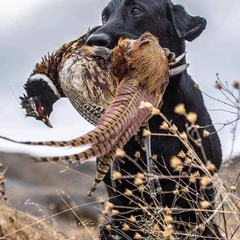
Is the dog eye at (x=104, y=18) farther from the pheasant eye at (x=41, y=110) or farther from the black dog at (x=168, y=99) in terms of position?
the pheasant eye at (x=41, y=110)

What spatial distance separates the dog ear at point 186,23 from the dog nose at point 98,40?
0.73 m

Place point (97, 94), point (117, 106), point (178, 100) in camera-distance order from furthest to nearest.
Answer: point (178, 100) → point (97, 94) → point (117, 106)

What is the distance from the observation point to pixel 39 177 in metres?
14.2

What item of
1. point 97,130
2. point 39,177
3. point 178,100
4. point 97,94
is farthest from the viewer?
point 39,177

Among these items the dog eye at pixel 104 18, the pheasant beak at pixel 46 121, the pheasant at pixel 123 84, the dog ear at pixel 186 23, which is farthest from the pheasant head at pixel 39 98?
the dog ear at pixel 186 23

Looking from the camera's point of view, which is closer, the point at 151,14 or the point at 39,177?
the point at 151,14

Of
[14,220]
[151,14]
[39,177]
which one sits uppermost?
[151,14]

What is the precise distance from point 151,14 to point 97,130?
1.71 metres

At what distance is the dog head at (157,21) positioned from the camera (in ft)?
13.7

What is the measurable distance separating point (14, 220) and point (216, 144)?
1.79 meters

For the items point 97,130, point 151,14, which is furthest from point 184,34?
point 97,130

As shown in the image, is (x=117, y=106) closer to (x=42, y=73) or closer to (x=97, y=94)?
(x=97, y=94)

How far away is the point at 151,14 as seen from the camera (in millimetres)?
4281

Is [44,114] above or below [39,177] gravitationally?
above
